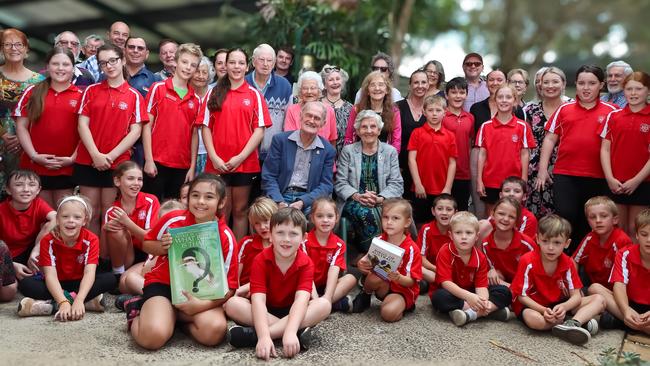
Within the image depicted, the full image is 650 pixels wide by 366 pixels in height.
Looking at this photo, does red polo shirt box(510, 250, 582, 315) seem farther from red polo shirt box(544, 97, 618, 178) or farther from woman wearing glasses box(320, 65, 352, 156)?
woman wearing glasses box(320, 65, 352, 156)

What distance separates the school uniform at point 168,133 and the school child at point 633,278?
3.32 m

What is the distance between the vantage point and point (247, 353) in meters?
3.24

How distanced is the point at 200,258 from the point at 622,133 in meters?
3.29

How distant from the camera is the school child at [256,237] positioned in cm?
396

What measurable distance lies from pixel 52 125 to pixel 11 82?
619 millimetres

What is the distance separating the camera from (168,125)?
4.81m

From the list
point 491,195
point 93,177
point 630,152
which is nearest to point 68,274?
point 93,177

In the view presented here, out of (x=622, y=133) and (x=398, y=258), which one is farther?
(x=622, y=133)

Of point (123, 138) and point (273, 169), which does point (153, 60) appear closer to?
point (123, 138)

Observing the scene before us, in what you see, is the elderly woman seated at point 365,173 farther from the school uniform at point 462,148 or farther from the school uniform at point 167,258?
the school uniform at point 167,258

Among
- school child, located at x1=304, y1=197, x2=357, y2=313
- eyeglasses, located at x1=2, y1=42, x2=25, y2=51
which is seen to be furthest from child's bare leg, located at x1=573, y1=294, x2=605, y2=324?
eyeglasses, located at x1=2, y1=42, x2=25, y2=51

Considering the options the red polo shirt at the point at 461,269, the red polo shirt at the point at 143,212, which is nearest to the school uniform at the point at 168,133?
the red polo shirt at the point at 143,212

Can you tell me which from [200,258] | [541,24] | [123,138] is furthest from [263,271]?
[541,24]

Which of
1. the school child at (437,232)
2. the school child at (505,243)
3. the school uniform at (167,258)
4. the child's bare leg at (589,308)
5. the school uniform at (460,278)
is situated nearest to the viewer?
the school uniform at (167,258)
